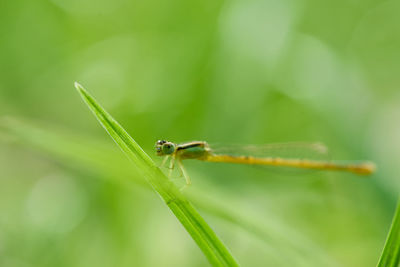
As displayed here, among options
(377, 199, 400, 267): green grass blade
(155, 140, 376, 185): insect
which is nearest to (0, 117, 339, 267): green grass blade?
(155, 140, 376, 185): insect

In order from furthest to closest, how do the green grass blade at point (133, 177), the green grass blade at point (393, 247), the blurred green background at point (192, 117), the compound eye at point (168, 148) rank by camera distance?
the blurred green background at point (192, 117) → the compound eye at point (168, 148) → the green grass blade at point (133, 177) → the green grass blade at point (393, 247)

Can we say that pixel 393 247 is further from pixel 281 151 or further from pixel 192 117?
pixel 192 117

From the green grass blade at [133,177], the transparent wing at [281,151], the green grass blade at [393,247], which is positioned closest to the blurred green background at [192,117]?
the green grass blade at [133,177]

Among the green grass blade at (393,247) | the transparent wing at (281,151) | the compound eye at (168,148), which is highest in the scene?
the compound eye at (168,148)

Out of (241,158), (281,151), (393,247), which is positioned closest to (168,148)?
(241,158)

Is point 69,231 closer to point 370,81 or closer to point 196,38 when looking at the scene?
point 196,38

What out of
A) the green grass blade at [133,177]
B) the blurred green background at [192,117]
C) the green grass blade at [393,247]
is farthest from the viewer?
the blurred green background at [192,117]

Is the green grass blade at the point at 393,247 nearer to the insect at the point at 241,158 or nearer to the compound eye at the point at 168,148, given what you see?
the insect at the point at 241,158

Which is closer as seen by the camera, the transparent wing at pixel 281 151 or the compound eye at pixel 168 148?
the compound eye at pixel 168 148
